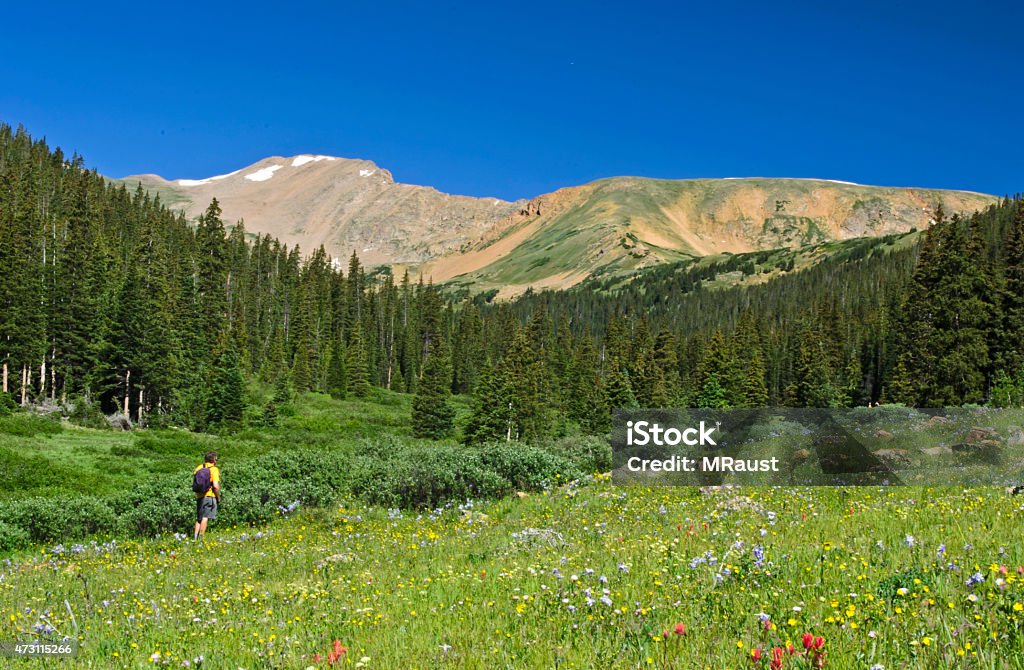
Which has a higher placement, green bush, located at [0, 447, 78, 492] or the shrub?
the shrub

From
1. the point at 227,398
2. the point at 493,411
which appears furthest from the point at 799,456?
the point at 227,398

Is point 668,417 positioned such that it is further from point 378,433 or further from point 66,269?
point 66,269

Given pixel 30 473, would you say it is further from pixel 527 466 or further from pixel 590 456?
pixel 590 456

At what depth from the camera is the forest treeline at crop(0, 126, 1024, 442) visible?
51.6 metres

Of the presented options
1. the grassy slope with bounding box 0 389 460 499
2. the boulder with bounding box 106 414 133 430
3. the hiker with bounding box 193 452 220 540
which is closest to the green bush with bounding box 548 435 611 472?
the hiker with bounding box 193 452 220 540

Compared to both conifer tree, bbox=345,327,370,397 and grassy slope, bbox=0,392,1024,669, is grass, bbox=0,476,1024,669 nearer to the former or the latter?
grassy slope, bbox=0,392,1024,669

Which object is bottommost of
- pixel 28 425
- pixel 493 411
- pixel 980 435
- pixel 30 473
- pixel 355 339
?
pixel 30 473

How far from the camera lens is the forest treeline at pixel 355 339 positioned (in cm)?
5162

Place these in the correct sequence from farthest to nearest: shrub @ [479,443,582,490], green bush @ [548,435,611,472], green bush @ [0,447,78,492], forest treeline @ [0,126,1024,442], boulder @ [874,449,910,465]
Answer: forest treeline @ [0,126,1024,442]
green bush @ [0,447,78,492]
green bush @ [548,435,611,472]
shrub @ [479,443,582,490]
boulder @ [874,449,910,465]

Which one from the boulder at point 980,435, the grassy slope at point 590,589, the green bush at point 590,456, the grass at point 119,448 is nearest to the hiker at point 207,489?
the grassy slope at point 590,589

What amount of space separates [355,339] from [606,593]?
361 ft

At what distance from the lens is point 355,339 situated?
369 feet

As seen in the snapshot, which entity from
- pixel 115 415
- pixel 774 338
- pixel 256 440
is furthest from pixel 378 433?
pixel 774 338

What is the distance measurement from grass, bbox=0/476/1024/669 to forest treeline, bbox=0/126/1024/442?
31.2 m
